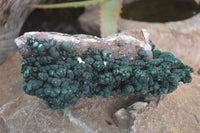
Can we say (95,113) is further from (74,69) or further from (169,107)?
(169,107)

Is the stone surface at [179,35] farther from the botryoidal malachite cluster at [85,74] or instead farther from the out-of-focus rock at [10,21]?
the botryoidal malachite cluster at [85,74]

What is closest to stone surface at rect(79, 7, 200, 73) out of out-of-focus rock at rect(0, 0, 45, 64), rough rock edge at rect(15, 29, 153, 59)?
out-of-focus rock at rect(0, 0, 45, 64)

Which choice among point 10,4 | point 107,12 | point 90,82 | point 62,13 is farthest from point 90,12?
point 90,82

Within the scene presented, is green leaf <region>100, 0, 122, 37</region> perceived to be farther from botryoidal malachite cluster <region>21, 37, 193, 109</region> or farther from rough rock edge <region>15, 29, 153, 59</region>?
botryoidal malachite cluster <region>21, 37, 193, 109</region>

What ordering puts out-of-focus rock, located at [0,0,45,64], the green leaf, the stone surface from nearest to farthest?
1. out-of-focus rock, located at [0,0,45,64]
2. the green leaf
3. the stone surface

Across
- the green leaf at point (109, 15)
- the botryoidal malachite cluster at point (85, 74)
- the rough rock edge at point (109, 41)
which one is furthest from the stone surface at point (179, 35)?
the botryoidal malachite cluster at point (85, 74)

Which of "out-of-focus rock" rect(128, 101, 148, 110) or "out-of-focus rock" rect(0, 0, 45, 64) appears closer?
"out-of-focus rock" rect(128, 101, 148, 110)
